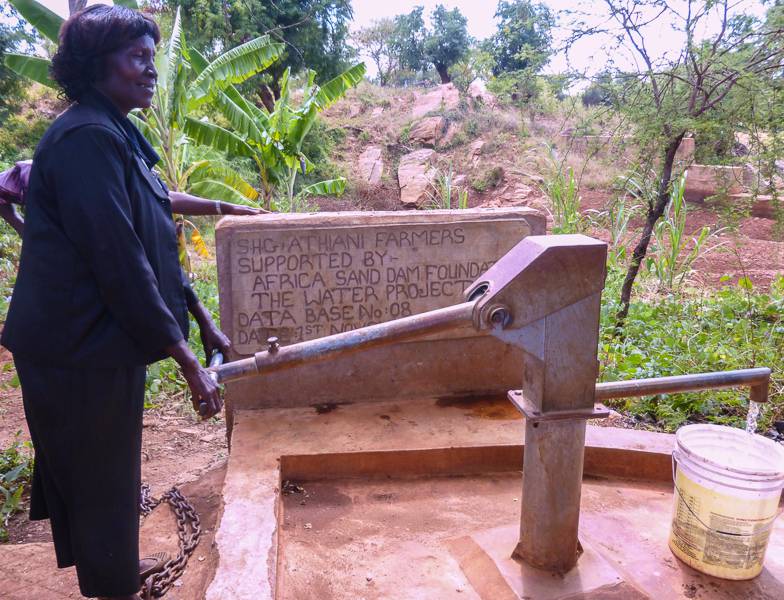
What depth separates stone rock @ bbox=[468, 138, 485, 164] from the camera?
17484 millimetres

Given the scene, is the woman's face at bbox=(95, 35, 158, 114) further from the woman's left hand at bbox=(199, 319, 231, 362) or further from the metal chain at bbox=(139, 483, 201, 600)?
the metal chain at bbox=(139, 483, 201, 600)

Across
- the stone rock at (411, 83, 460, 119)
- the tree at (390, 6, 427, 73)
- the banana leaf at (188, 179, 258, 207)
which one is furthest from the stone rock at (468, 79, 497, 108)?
the banana leaf at (188, 179, 258, 207)

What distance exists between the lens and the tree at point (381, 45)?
1082 inches

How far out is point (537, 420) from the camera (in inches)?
72.3

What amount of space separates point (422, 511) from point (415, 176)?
14.9 metres

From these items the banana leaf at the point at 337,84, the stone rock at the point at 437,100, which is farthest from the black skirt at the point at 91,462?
the stone rock at the point at 437,100

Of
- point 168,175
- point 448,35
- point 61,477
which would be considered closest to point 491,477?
point 61,477

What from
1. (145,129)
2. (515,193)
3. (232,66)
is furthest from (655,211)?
(515,193)

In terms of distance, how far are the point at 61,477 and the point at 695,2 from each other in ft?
17.9

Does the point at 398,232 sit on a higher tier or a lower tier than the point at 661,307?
higher

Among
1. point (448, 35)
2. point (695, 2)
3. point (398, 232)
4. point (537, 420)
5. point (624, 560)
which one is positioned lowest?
point (624, 560)

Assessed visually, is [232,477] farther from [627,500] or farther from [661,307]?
[661,307]

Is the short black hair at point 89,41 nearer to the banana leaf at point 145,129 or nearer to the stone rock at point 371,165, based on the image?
the banana leaf at point 145,129

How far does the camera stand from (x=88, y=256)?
167 centimetres
